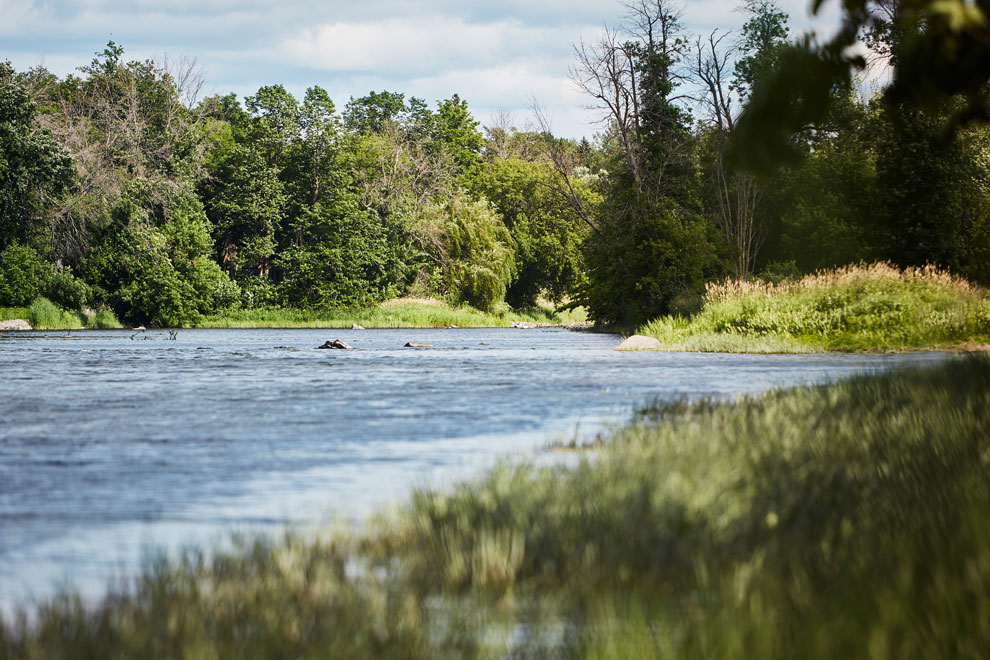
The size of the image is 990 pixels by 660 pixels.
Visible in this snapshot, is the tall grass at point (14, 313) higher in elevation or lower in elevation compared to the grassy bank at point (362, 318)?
higher

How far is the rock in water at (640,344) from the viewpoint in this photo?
2922 cm

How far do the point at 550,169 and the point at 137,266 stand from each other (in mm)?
37501

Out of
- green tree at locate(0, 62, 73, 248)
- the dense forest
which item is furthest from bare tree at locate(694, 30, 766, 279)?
green tree at locate(0, 62, 73, 248)

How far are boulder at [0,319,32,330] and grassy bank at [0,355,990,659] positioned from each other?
5115 cm

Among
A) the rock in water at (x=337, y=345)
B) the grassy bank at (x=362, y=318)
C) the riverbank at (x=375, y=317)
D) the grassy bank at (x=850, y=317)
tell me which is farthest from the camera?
the grassy bank at (x=362, y=318)

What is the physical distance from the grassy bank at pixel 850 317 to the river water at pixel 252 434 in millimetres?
3186

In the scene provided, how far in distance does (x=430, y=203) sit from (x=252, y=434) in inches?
2662

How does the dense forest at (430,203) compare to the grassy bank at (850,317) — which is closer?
the grassy bank at (850,317)

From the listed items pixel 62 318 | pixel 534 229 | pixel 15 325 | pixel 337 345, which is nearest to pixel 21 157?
pixel 15 325

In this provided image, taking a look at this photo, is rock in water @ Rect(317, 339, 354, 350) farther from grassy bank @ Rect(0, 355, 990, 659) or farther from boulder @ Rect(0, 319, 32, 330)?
grassy bank @ Rect(0, 355, 990, 659)

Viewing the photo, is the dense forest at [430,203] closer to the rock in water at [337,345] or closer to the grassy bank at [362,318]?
the grassy bank at [362,318]

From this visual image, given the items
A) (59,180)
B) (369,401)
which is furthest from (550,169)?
(369,401)

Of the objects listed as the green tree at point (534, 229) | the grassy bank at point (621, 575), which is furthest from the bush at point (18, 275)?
the grassy bank at point (621, 575)

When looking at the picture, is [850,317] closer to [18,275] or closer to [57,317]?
[18,275]
